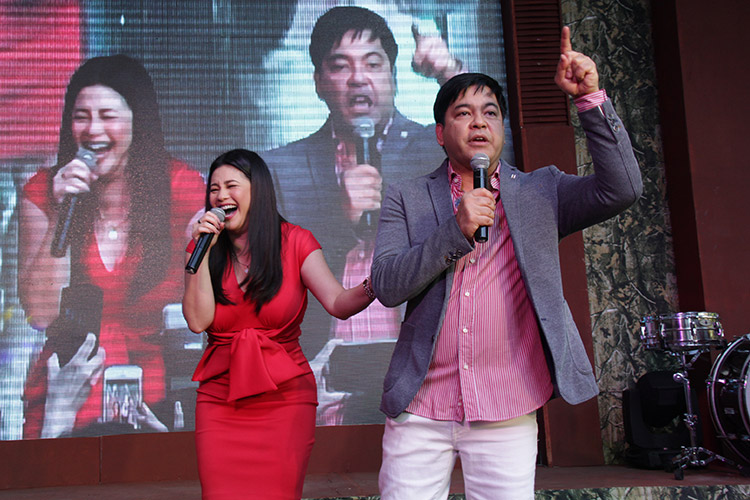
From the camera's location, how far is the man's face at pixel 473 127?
1.72 metres

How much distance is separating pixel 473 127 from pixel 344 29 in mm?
2813

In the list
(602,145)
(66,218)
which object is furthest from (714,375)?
(66,218)

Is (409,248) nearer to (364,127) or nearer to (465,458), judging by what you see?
(465,458)

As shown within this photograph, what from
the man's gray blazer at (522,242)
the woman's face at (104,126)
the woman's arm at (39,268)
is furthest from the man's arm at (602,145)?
the woman's arm at (39,268)

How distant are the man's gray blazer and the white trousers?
0.09 m

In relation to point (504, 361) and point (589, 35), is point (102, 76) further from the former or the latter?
point (504, 361)

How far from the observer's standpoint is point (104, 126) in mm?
4145

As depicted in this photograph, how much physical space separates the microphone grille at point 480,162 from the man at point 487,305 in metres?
0.06

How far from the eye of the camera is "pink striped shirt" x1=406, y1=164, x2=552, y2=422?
160 centimetres

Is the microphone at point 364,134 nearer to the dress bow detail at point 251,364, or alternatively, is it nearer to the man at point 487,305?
the dress bow detail at point 251,364

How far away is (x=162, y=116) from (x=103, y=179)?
502 mm

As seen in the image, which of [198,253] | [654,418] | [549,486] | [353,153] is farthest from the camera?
[353,153]

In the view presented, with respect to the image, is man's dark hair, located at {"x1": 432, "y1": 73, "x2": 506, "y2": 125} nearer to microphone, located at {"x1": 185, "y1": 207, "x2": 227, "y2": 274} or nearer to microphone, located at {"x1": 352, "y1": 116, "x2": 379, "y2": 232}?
microphone, located at {"x1": 185, "y1": 207, "x2": 227, "y2": 274}

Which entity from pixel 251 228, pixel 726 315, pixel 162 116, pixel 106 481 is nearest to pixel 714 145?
pixel 726 315
